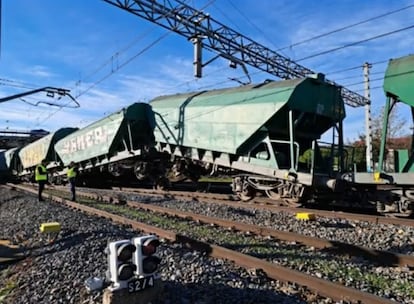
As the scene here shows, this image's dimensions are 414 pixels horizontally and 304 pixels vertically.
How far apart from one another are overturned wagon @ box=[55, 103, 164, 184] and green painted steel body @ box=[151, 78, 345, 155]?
2.74 m

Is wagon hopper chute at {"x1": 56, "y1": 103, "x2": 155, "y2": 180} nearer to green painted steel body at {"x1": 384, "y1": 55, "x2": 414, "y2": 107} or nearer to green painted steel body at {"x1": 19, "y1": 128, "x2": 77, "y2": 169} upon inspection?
green painted steel body at {"x1": 19, "y1": 128, "x2": 77, "y2": 169}

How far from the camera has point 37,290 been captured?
466cm

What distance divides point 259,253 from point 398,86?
18.5ft

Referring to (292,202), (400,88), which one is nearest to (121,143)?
(292,202)

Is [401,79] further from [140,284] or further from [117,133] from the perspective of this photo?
[117,133]

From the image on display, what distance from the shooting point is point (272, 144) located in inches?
442

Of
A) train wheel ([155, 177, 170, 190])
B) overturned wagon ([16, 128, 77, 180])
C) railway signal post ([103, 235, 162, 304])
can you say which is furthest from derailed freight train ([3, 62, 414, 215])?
overturned wagon ([16, 128, 77, 180])

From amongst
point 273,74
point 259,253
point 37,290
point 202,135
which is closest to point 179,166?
point 202,135

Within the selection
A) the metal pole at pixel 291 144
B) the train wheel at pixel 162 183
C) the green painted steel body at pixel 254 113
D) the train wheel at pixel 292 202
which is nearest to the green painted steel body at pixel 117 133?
the train wheel at pixel 162 183

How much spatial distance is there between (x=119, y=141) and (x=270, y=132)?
8146 mm

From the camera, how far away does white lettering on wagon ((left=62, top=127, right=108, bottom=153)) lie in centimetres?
1827

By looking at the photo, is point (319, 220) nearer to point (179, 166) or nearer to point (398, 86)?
point (398, 86)

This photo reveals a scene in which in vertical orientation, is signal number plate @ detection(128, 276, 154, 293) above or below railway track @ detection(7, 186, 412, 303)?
above

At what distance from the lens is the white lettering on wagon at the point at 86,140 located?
18266mm
